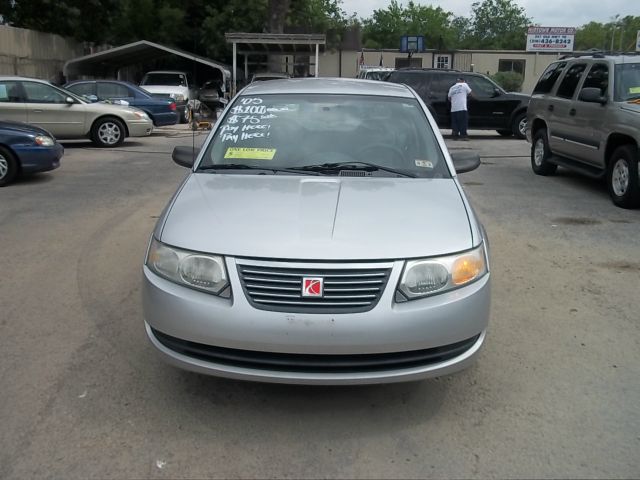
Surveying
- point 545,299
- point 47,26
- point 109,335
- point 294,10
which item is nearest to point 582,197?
point 545,299

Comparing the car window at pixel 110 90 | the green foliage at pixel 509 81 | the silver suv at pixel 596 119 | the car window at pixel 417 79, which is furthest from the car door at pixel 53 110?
the green foliage at pixel 509 81

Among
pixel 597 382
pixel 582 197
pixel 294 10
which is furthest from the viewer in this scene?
pixel 294 10

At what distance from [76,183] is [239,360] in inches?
313

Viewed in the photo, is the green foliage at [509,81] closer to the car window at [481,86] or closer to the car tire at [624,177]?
the car window at [481,86]

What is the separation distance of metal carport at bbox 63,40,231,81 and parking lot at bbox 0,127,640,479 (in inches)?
827

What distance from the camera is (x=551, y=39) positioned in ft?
140

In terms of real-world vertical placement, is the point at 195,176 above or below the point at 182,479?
above

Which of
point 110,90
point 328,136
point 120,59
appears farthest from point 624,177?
point 120,59

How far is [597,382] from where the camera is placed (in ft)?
12.3

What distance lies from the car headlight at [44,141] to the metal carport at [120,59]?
16.1 meters

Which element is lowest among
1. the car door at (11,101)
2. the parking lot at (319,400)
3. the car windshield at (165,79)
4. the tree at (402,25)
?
the parking lot at (319,400)

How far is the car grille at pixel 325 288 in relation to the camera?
118 inches

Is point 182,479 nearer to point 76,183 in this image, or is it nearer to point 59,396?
point 59,396

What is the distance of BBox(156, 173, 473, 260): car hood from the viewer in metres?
3.12
